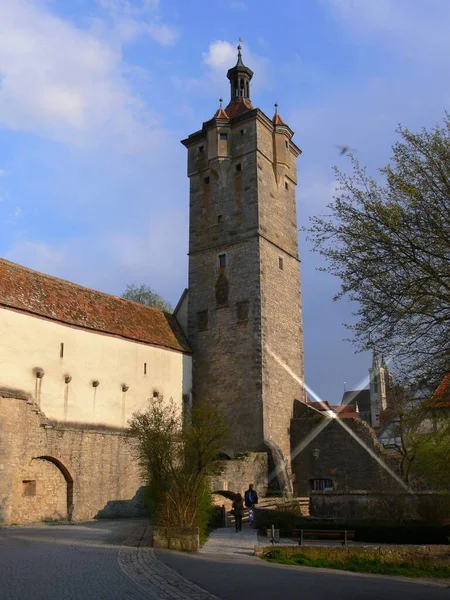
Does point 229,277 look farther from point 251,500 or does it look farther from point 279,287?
point 251,500

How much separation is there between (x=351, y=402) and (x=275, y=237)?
2317 inches

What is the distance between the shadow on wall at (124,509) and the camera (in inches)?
959

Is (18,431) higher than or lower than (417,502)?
higher

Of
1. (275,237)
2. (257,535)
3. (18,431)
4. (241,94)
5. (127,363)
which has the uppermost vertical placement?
(241,94)

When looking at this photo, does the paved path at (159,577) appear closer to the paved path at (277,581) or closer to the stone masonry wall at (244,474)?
the paved path at (277,581)

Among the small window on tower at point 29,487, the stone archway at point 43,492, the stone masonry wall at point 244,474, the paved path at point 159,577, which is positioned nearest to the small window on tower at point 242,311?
the stone masonry wall at point 244,474

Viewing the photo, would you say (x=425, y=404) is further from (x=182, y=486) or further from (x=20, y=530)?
(x=20, y=530)

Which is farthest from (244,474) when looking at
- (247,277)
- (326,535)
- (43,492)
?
(326,535)

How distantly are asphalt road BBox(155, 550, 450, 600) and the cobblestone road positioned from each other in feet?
1.29

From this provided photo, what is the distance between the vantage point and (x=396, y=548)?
585 inches

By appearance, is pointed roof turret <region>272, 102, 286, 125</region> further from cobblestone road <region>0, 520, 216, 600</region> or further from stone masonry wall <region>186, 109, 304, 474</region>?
cobblestone road <region>0, 520, 216, 600</region>

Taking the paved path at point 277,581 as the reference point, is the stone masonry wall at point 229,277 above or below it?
above

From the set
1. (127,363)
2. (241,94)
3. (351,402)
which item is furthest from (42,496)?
(351,402)

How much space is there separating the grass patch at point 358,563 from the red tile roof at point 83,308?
13956 millimetres
